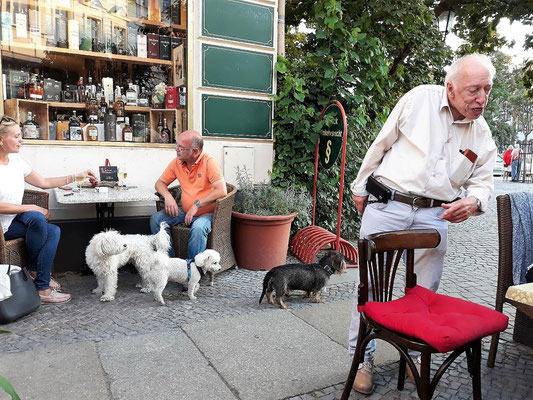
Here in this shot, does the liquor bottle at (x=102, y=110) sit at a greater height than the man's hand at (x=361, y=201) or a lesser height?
greater

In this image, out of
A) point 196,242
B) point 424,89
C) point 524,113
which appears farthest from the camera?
point 524,113

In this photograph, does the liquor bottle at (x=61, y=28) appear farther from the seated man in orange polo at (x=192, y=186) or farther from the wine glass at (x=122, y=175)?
the seated man in orange polo at (x=192, y=186)

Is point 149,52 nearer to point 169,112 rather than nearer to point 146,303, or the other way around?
point 169,112

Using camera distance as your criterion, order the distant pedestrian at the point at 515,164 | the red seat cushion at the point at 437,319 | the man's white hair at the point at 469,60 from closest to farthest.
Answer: the red seat cushion at the point at 437,319
the man's white hair at the point at 469,60
the distant pedestrian at the point at 515,164

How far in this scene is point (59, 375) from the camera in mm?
2543

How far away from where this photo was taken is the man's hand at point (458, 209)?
230 centimetres

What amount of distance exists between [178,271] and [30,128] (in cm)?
238

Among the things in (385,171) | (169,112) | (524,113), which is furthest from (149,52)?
(524,113)

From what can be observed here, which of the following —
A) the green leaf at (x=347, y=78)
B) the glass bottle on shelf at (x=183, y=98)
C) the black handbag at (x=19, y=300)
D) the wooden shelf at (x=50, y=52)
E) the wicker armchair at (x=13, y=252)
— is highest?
the wooden shelf at (x=50, y=52)

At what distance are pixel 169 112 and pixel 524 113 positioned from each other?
120ft

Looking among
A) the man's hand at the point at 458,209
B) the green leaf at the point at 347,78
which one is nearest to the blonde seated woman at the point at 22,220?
the man's hand at the point at 458,209

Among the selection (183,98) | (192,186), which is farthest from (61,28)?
(192,186)

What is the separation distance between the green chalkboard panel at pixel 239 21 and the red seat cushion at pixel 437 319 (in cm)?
406

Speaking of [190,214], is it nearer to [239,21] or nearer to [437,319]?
[239,21]
